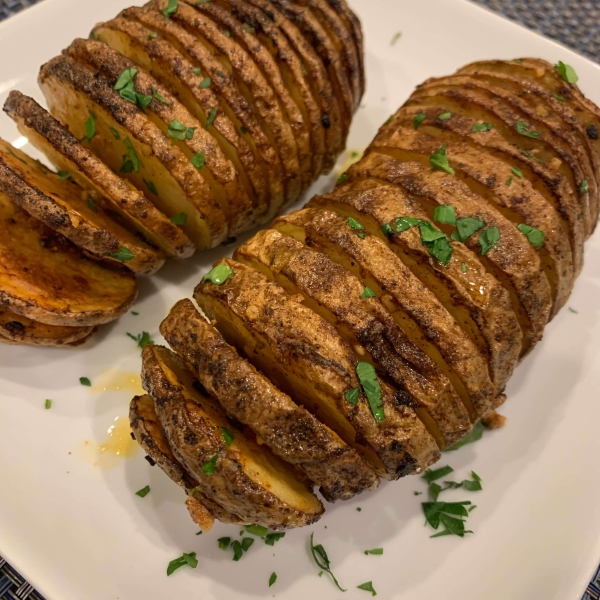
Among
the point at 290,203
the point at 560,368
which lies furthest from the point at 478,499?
the point at 290,203

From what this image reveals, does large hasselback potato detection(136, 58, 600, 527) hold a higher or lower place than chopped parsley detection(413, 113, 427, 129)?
lower

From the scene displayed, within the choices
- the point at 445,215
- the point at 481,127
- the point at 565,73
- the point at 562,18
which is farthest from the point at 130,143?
the point at 562,18

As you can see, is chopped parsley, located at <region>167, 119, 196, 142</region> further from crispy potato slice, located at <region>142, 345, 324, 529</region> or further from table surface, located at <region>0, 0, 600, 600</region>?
table surface, located at <region>0, 0, 600, 600</region>

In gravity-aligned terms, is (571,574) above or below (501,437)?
below

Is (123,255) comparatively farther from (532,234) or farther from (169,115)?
(532,234)

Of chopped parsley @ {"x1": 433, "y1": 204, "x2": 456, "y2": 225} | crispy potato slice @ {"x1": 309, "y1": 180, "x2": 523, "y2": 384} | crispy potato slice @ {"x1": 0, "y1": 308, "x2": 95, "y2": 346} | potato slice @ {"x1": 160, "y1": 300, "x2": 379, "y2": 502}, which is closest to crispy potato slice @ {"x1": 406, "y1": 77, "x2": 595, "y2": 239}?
chopped parsley @ {"x1": 433, "y1": 204, "x2": 456, "y2": 225}

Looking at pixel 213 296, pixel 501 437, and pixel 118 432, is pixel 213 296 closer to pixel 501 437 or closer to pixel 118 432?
pixel 118 432

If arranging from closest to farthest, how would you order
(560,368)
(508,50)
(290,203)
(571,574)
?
(571,574) → (560,368) → (290,203) → (508,50)
